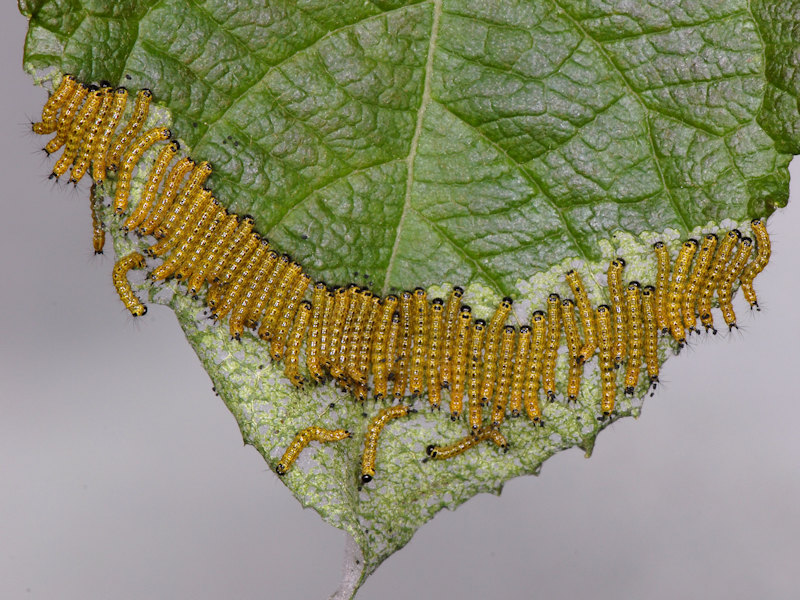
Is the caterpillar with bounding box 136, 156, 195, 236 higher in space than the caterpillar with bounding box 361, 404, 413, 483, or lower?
higher

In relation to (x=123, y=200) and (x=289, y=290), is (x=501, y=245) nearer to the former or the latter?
(x=289, y=290)

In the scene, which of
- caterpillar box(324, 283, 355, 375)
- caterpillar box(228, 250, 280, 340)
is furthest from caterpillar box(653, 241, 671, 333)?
caterpillar box(228, 250, 280, 340)

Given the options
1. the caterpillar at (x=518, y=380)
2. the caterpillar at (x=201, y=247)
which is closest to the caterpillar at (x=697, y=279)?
the caterpillar at (x=518, y=380)

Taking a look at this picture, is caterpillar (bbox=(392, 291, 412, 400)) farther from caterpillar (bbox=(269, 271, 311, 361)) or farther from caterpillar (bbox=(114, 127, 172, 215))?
caterpillar (bbox=(114, 127, 172, 215))

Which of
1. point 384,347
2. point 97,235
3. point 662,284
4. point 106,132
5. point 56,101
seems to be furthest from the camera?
point 97,235

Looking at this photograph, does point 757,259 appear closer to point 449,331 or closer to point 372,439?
point 449,331

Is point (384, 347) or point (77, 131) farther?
point (384, 347)

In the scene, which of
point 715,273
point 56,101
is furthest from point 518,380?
point 56,101

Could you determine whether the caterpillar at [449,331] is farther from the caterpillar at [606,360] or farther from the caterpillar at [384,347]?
the caterpillar at [606,360]
